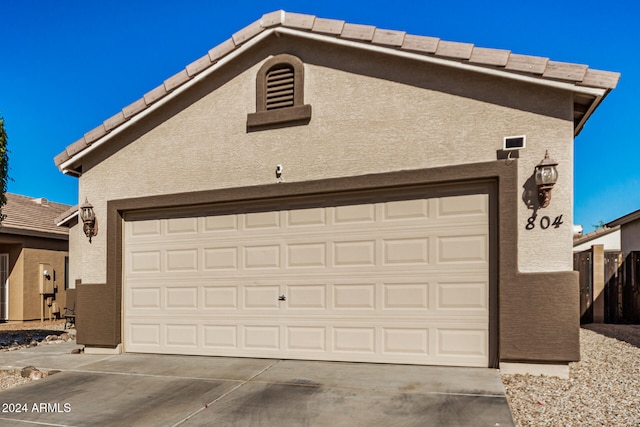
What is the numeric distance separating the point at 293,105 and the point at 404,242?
288cm

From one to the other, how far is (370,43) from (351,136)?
4.73 ft

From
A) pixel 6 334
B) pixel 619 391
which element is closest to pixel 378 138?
pixel 619 391

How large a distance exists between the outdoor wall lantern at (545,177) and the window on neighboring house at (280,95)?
11.3 feet

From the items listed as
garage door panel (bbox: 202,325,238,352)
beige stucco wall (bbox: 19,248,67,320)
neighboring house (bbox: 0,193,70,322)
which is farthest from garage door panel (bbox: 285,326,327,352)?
beige stucco wall (bbox: 19,248,67,320)

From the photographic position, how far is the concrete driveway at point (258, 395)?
4266 mm

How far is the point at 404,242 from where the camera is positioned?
20.6 ft

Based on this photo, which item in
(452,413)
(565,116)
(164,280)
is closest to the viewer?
(452,413)

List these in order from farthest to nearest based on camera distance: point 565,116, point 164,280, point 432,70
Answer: point 164,280 → point 432,70 → point 565,116

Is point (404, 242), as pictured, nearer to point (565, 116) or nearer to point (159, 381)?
point (565, 116)

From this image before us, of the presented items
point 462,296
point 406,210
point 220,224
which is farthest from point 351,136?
point 462,296

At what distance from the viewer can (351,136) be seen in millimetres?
6555

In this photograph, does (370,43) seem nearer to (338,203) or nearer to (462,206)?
(338,203)

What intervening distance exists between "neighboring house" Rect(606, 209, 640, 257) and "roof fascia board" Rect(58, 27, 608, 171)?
11.2 m

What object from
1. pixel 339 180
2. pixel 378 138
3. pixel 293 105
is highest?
pixel 293 105
